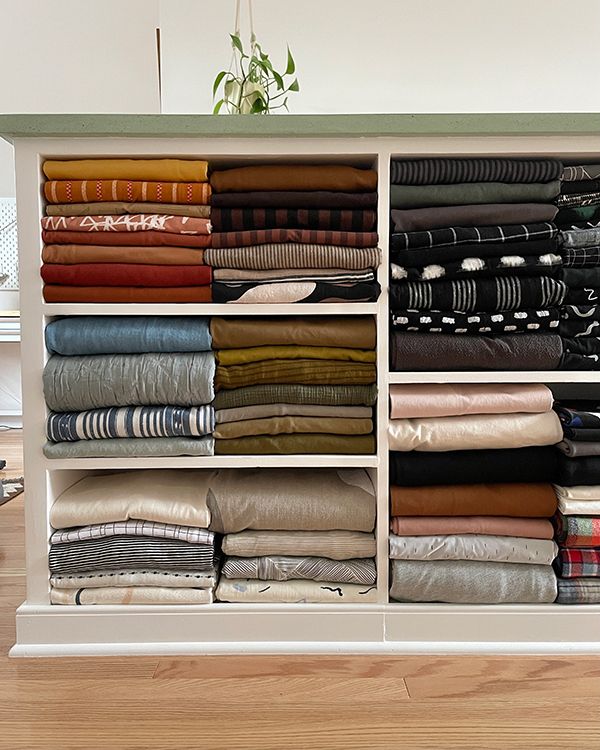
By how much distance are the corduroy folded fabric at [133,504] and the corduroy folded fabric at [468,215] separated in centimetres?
73

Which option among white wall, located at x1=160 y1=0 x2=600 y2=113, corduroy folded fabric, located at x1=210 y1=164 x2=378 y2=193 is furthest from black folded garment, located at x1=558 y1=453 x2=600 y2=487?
white wall, located at x1=160 y1=0 x2=600 y2=113

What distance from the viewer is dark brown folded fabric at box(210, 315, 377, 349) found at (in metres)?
1.48

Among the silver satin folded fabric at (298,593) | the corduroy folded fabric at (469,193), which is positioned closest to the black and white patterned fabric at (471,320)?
the corduroy folded fabric at (469,193)

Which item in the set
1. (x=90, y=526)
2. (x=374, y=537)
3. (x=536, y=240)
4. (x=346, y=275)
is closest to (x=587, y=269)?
(x=536, y=240)

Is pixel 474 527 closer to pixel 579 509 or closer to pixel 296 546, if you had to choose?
pixel 579 509

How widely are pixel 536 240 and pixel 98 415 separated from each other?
0.99m

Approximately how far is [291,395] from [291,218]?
0.37 m

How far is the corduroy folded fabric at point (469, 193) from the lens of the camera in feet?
4.81

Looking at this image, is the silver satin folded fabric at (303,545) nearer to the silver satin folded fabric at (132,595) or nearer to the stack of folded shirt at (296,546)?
the stack of folded shirt at (296,546)

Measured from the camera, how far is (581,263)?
1.49 meters

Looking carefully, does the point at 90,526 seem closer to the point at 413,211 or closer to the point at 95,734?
the point at 95,734

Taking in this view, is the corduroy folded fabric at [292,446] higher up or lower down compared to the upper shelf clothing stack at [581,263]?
lower down

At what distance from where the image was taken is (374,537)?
60.0 inches

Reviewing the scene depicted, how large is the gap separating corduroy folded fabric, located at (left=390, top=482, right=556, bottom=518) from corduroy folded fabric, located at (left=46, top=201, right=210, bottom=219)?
0.74 meters
